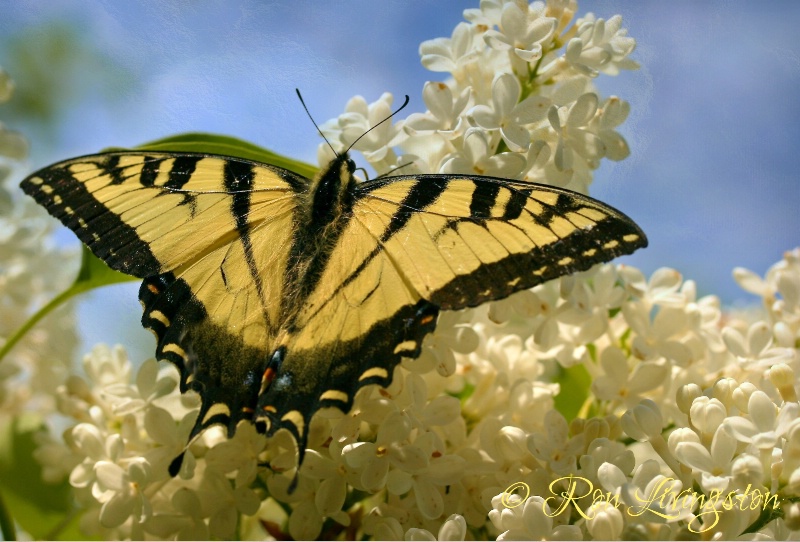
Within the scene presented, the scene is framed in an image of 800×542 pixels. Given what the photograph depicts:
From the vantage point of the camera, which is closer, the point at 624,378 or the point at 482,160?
the point at 482,160

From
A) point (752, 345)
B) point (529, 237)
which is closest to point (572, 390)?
point (752, 345)

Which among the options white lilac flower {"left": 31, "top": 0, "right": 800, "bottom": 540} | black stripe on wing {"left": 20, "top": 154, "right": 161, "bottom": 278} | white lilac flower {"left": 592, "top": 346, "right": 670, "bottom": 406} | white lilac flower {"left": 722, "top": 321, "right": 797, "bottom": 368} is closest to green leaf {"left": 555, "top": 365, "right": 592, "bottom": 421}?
white lilac flower {"left": 31, "top": 0, "right": 800, "bottom": 540}

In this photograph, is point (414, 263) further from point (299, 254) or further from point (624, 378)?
point (624, 378)

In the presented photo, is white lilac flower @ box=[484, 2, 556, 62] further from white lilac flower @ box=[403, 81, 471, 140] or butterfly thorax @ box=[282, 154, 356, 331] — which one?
butterfly thorax @ box=[282, 154, 356, 331]

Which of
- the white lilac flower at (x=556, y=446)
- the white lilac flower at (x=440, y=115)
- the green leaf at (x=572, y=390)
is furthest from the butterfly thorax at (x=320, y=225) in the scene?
the green leaf at (x=572, y=390)

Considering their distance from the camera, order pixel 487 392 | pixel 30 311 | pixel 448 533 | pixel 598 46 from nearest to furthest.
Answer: pixel 448 533, pixel 598 46, pixel 487 392, pixel 30 311

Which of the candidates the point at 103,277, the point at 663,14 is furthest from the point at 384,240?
the point at 663,14

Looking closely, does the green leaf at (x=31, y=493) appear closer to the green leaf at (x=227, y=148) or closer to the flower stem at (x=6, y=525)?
the flower stem at (x=6, y=525)

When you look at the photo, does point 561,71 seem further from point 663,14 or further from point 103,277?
point 103,277
